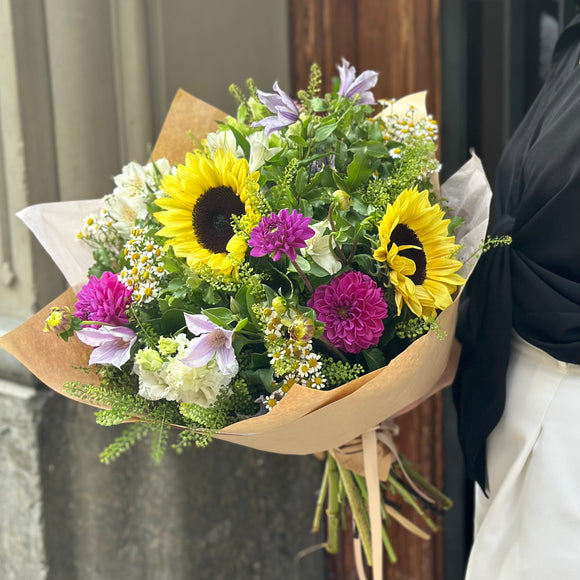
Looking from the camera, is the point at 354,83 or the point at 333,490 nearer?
the point at 354,83

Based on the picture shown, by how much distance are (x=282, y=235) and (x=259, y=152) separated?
16cm

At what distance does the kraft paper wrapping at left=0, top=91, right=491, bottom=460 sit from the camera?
717 millimetres

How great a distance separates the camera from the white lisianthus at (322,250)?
0.73m

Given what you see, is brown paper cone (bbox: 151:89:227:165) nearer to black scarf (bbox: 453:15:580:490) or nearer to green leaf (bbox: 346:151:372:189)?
green leaf (bbox: 346:151:372:189)

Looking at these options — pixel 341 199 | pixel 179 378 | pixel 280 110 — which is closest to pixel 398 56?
pixel 280 110

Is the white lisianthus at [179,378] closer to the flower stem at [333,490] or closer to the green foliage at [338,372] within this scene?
the green foliage at [338,372]

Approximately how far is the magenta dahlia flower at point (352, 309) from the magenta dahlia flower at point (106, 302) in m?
0.23

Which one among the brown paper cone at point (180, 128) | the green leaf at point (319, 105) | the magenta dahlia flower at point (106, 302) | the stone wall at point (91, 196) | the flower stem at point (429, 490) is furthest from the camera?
the stone wall at point (91, 196)

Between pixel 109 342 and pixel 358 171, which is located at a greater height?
pixel 358 171

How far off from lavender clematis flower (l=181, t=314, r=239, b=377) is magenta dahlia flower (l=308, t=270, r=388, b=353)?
0.11 m

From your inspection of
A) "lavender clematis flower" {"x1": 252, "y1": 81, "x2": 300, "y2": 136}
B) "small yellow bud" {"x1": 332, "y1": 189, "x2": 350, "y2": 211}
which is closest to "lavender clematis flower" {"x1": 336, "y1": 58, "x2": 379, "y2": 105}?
"lavender clematis flower" {"x1": 252, "y1": 81, "x2": 300, "y2": 136}

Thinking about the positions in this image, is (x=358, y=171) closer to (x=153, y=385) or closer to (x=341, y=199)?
(x=341, y=199)

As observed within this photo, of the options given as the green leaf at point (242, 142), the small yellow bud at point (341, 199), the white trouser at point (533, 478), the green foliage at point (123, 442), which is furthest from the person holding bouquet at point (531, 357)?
the green foliage at point (123, 442)

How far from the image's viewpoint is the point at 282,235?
667mm
